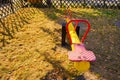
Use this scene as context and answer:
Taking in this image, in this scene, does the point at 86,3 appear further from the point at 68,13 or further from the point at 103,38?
the point at 103,38

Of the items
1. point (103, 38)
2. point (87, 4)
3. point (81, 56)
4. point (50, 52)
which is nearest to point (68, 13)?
point (87, 4)

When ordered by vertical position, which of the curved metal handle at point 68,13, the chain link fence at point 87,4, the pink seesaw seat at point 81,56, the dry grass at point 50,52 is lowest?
the dry grass at point 50,52

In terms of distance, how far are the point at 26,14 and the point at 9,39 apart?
2.56m

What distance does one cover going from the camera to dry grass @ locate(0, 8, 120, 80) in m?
4.77

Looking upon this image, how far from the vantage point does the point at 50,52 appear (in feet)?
18.8

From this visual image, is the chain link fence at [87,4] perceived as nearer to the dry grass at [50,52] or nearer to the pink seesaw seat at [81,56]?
the dry grass at [50,52]

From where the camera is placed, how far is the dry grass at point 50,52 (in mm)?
4770

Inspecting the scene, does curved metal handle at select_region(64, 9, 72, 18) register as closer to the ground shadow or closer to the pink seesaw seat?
the ground shadow

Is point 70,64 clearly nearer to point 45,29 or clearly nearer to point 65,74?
point 65,74

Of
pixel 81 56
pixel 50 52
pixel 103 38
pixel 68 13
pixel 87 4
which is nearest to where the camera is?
pixel 81 56

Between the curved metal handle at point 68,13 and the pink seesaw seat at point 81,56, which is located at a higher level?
the curved metal handle at point 68,13

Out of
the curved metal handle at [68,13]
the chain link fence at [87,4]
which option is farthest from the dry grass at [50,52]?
the chain link fence at [87,4]

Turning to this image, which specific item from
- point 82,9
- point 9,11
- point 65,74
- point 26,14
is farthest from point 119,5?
point 65,74

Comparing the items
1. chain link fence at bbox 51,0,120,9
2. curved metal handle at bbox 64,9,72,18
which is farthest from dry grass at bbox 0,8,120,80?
chain link fence at bbox 51,0,120,9
